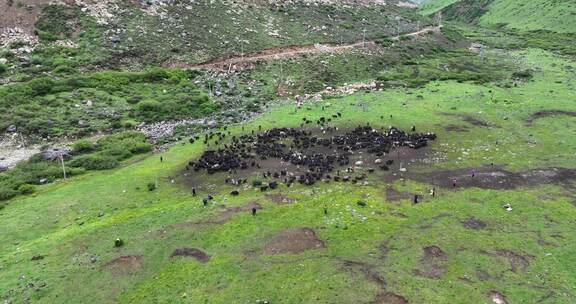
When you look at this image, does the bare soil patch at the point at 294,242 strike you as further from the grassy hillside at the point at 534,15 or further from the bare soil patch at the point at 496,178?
the grassy hillside at the point at 534,15

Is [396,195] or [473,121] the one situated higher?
[473,121]

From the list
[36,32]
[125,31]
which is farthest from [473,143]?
[36,32]

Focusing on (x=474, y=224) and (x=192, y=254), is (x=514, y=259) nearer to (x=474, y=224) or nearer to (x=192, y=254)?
(x=474, y=224)

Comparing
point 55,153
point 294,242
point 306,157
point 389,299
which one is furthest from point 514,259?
point 55,153

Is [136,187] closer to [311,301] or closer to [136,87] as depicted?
[311,301]

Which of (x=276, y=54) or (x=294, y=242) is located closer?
(x=294, y=242)

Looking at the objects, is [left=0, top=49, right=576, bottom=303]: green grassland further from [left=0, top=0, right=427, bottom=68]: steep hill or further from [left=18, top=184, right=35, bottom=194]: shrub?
[left=0, top=0, right=427, bottom=68]: steep hill
